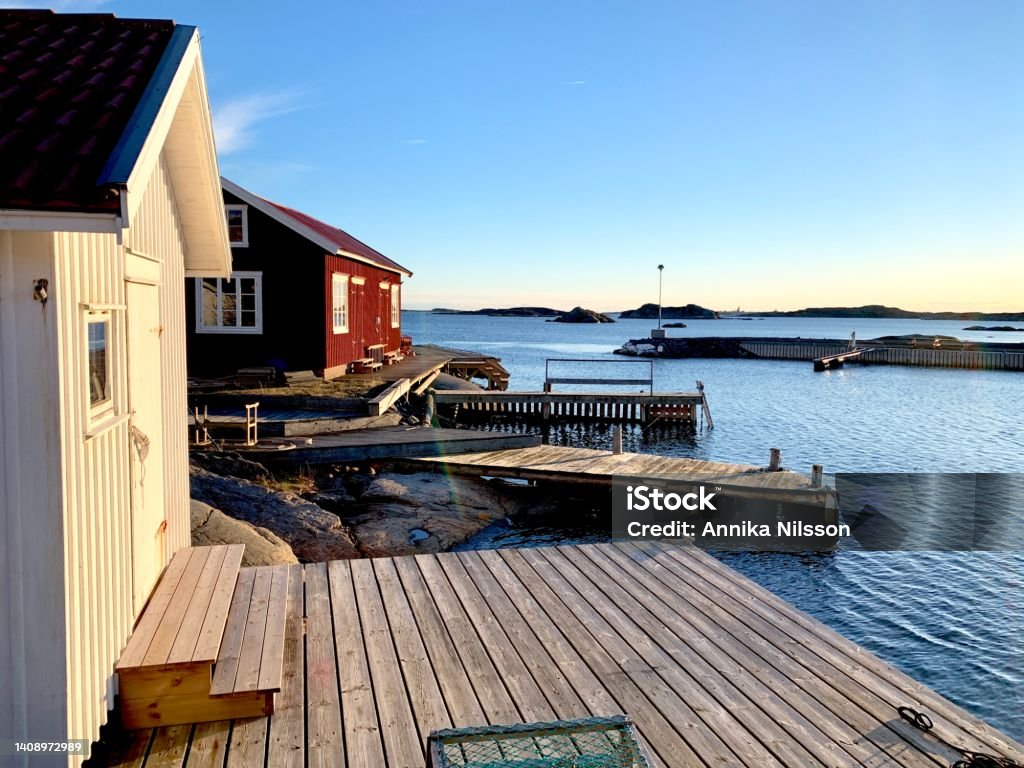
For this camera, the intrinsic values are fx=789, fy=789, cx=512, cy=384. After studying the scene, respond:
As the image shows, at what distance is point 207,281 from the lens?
22578 millimetres

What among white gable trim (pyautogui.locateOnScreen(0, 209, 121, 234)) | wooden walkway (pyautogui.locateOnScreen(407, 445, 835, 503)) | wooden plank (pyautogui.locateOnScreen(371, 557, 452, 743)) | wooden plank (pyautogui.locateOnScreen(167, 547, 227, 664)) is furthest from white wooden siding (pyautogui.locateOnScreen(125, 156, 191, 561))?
wooden walkway (pyautogui.locateOnScreen(407, 445, 835, 503))

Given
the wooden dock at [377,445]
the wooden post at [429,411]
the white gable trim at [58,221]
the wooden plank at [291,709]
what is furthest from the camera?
the wooden post at [429,411]

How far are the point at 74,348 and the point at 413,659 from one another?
3022mm

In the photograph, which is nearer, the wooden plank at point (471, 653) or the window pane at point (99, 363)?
the window pane at point (99, 363)

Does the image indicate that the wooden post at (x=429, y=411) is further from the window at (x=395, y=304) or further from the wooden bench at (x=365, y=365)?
the window at (x=395, y=304)

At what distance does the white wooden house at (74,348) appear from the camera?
341 cm

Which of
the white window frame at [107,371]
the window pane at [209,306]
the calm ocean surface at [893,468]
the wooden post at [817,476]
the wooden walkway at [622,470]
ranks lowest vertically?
the calm ocean surface at [893,468]

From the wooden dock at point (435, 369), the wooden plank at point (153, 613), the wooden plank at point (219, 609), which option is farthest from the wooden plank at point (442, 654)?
the wooden dock at point (435, 369)

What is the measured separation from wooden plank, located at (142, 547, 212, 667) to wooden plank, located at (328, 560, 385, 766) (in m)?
1.08

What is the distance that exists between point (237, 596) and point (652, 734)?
3370mm

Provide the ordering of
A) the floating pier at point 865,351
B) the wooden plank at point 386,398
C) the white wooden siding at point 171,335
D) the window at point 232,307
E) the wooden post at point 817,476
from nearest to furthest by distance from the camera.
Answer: the white wooden siding at point 171,335, the wooden post at point 817,476, the wooden plank at point 386,398, the window at point 232,307, the floating pier at point 865,351

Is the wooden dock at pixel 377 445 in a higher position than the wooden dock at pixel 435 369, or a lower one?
lower

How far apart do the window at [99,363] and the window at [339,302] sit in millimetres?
18748

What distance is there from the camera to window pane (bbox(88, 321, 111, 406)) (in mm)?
4148
